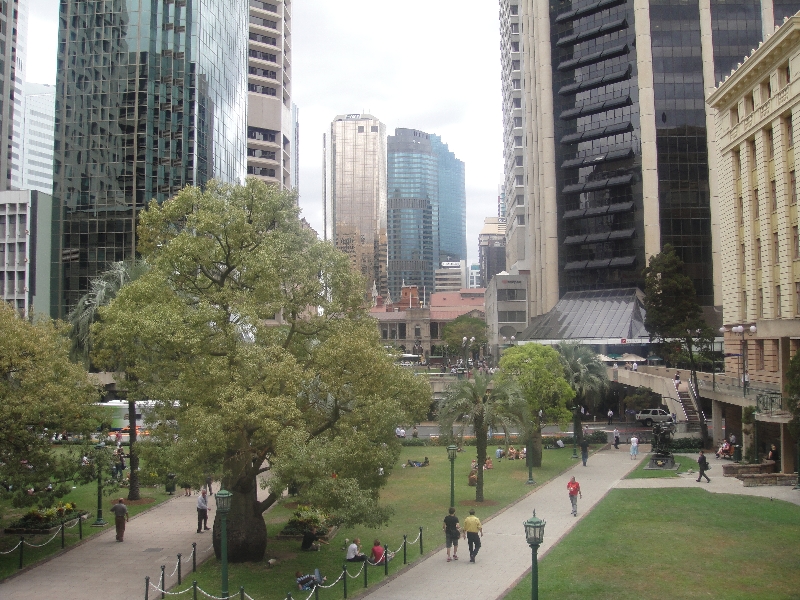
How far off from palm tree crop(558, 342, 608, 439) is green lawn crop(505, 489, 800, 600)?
56.5 ft

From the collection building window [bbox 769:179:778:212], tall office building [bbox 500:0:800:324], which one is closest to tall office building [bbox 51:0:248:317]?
tall office building [bbox 500:0:800:324]

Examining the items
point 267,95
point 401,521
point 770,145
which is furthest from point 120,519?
point 267,95

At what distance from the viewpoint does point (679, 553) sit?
Result: 73.9ft

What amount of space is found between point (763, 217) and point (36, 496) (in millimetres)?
37728

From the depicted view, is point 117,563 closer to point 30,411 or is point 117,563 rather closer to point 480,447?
point 30,411

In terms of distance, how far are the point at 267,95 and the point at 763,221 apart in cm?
7616

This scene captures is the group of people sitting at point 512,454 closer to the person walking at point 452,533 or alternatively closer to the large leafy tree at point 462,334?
the person walking at point 452,533

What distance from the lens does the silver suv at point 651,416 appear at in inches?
2365

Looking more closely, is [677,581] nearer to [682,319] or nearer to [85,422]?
[85,422]

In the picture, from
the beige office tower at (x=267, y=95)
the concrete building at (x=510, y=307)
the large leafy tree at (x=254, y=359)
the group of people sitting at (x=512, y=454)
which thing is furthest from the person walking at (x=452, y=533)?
the concrete building at (x=510, y=307)

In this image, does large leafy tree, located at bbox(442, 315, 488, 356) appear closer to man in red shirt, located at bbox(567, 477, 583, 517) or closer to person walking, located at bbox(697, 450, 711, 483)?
person walking, located at bbox(697, 450, 711, 483)

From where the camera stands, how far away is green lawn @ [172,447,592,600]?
842 inches

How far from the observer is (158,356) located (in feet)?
74.2

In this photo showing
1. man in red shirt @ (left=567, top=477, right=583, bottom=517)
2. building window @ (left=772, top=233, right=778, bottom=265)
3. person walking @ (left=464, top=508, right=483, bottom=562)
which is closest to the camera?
person walking @ (left=464, top=508, right=483, bottom=562)
